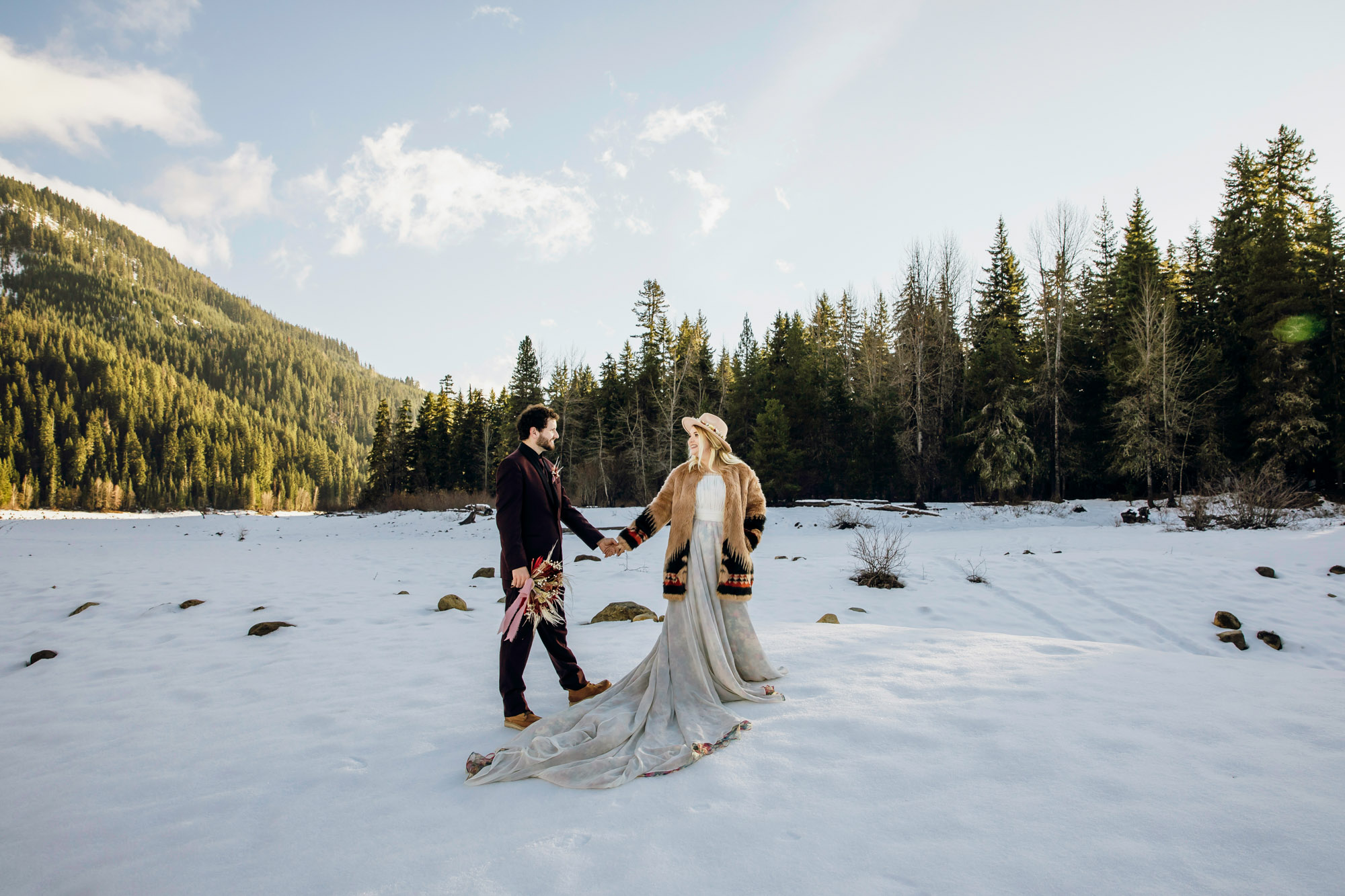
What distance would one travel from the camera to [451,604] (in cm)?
785

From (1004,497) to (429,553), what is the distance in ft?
76.8

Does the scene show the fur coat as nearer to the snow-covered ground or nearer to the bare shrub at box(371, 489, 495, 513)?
the snow-covered ground

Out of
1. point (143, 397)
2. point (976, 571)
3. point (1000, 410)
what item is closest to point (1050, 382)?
point (1000, 410)

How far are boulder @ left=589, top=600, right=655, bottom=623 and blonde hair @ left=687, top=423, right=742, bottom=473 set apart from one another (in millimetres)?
3533

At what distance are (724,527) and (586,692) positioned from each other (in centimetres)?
156

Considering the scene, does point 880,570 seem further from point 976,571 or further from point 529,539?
point 529,539

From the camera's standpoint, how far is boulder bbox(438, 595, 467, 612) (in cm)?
782

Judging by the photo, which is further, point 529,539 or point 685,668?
point 529,539

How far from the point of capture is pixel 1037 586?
956cm

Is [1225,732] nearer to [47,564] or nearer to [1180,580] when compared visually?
[1180,580]

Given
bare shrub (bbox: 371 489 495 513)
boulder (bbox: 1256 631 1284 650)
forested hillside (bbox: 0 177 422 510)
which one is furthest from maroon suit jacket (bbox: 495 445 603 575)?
forested hillside (bbox: 0 177 422 510)

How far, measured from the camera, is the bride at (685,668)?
3115 mm

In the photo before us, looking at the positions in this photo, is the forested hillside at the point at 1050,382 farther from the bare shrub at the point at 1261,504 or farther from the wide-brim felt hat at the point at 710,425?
the wide-brim felt hat at the point at 710,425

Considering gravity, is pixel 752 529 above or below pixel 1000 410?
below
